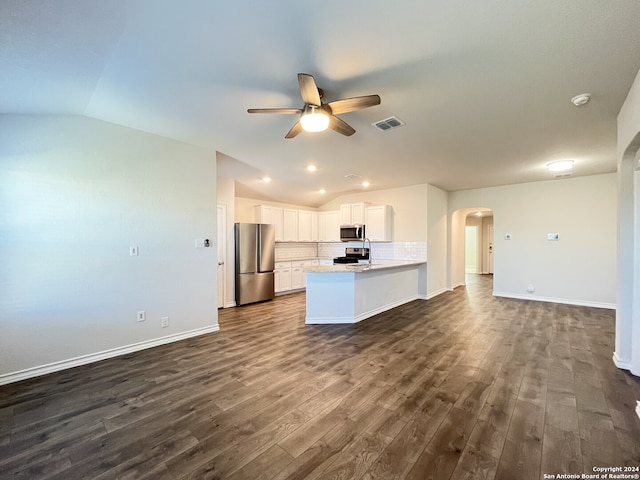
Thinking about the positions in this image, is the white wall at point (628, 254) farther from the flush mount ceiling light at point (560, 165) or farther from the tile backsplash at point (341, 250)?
the tile backsplash at point (341, 250)

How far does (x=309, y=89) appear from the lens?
2064 mm

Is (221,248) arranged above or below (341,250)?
above

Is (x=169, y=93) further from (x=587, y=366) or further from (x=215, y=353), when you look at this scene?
(x=587, y=366)

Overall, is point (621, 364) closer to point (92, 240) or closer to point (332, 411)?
point (332, 411)

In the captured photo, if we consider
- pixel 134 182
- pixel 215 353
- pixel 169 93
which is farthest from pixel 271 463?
pixel 134 182

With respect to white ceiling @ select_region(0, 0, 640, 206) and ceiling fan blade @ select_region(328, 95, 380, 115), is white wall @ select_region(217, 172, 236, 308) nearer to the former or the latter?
white ceiling @ select_region(0, 0, 640, 206)

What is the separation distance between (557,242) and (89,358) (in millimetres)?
8315

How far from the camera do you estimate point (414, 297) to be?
20.0 ft

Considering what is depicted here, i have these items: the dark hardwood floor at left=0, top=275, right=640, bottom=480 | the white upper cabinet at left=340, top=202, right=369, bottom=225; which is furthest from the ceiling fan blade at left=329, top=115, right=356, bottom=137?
the white upper cabinet at left=340, top=202, right=369, bottom=225

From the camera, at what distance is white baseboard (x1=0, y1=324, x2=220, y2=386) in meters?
2.60

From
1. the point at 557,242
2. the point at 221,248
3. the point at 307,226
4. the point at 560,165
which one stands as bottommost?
the point at 221,248

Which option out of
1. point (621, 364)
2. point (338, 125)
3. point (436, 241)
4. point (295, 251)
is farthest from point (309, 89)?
point (295, 251)

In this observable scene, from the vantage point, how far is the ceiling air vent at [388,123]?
307cm

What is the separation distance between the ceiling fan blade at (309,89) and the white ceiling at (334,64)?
23 centimetres
